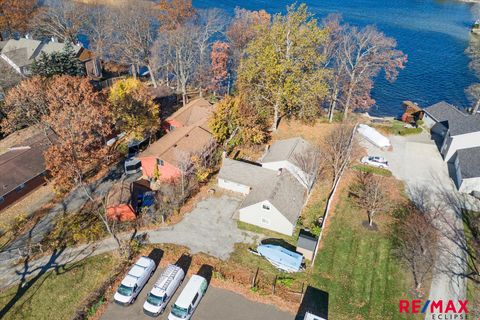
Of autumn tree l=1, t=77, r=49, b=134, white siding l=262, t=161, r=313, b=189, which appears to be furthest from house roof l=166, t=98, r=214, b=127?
autumn tree l=1, t=77, r=49, b=134

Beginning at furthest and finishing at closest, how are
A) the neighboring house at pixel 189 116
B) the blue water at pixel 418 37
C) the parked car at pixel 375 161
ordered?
the blue water at pixel 418 37
the neighboring house at pixel 189 116
the parked car at pixel 375 161

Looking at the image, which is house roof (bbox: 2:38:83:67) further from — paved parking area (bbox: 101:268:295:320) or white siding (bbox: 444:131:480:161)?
white siding (bbox: 444:131:480:161)

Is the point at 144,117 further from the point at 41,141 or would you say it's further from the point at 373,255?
the point at 373,255

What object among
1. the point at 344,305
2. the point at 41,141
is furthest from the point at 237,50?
the point at 344,305

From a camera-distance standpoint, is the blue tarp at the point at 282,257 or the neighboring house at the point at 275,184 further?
the neighboring house at the point at 275,184

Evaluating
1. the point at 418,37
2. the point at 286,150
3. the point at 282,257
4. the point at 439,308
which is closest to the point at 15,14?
the point at 286,150

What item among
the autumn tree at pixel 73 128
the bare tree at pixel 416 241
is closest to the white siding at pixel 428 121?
the bare tree at pixel 416 241

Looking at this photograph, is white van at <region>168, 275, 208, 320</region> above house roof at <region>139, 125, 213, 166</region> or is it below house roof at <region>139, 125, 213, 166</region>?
below

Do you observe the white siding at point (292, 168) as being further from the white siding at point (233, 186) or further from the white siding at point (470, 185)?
the white siding at point (470, 185)
